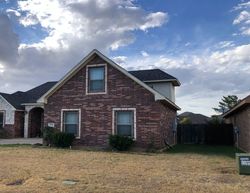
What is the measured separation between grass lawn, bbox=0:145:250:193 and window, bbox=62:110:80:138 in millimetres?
5776

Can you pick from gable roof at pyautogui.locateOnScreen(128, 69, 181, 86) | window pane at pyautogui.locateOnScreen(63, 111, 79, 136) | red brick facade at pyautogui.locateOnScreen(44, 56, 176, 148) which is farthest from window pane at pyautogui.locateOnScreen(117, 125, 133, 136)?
gable roof at pyautogui.locateOnScreen(128, 69, 181, 86)

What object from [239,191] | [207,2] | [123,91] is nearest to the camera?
[239,191]

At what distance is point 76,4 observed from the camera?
15.4 metres

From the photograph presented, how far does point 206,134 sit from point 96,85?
1129 cm

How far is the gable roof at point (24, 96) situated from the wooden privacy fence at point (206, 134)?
13401 mm

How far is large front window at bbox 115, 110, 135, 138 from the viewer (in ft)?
58.1

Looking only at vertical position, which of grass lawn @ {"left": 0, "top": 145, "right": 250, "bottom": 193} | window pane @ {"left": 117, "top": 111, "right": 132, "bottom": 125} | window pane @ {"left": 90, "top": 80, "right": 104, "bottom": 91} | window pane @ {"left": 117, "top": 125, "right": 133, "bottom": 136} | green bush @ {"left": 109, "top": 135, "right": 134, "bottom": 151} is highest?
window pane @ {"left": 90, "top": 80, "right": 104, "bottom": 91}

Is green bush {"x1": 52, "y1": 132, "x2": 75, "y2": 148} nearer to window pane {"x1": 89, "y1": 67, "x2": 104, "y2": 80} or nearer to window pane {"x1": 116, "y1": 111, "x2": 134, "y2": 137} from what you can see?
window pane {"x1": 116, "y1": 111, "x2": 134, "y2": 137}

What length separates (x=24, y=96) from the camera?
3095cm

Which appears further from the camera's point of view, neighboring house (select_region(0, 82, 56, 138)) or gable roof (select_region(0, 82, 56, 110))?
gable roof (select_region(0, 82, 56, 110))

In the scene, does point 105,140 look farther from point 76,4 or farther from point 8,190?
point 8,190

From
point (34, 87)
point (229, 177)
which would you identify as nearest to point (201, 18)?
point (229, 177)

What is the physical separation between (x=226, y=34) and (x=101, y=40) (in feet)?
24.9

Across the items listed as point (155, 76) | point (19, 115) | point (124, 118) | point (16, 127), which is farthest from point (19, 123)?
point (124, 118)
